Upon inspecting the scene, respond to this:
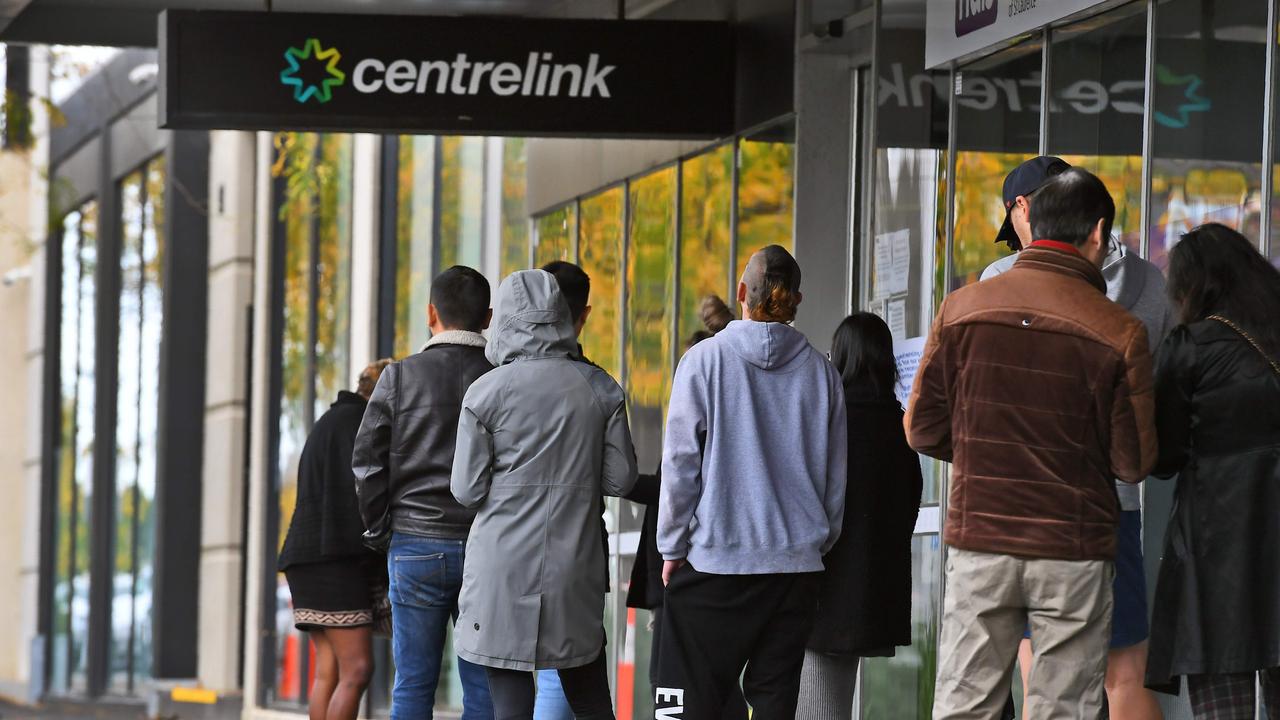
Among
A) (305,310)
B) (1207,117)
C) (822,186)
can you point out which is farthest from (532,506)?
(305,310)

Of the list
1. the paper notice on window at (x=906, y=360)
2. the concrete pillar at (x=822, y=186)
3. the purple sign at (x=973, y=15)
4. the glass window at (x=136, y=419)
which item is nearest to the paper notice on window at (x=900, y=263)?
the paper notice on window at (x=906, y=360)

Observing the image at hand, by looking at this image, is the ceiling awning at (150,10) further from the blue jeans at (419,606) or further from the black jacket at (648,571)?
the blue jeans at (419,606)

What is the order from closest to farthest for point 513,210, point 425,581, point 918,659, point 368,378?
point 425,581 < point 368,378 < point 918,659 < point 513,210

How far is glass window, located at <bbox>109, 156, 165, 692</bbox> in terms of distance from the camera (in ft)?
78.5

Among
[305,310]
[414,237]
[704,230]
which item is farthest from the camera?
[305,310]

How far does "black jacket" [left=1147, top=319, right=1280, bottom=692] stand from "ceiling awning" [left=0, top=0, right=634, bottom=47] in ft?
25.0

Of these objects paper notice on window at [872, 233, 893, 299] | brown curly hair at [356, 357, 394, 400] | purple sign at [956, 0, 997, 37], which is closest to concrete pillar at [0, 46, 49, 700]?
brown curly hair at [356, 357, 394, 400]

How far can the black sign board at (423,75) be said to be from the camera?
10.2 meters

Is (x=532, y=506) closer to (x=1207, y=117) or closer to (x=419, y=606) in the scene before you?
(x=419, y=606)

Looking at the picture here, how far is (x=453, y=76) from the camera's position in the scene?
34.2 feet

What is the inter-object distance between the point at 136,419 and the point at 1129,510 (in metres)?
20.1

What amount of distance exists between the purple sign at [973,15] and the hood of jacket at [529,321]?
3.14 meters

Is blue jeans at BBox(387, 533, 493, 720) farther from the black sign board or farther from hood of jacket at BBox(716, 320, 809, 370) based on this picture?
the black sign board

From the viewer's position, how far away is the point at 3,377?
3189 cm
